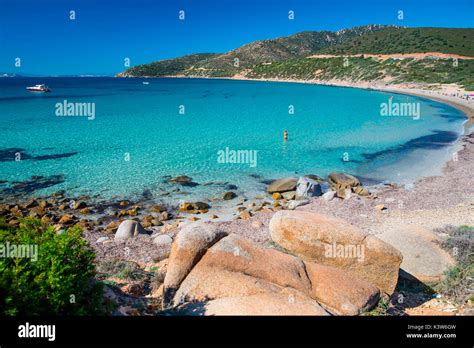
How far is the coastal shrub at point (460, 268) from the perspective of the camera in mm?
9219

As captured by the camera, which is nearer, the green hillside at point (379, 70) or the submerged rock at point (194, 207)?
the submerged rock at point (194, 207)

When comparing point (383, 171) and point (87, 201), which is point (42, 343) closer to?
point (87, 201)

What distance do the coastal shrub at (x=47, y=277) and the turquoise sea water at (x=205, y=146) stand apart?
14876 millimetres

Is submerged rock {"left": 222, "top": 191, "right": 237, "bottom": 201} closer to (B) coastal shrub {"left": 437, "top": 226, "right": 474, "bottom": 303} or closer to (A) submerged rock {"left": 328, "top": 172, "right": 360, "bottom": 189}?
(A) submerged rock {"left": 328, "top": 172, "right": 360, "bottom": 189}

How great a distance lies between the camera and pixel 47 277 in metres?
5.74

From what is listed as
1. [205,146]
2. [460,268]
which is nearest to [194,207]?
[460,268]

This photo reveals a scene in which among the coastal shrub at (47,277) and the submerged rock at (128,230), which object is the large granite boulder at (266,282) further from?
the submerged rock at (128,230)

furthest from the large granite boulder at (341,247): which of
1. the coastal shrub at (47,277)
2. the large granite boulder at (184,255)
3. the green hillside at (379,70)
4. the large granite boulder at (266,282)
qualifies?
the green hillside at (379,70)

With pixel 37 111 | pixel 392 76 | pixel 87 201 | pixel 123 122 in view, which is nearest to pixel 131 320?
pixel 87 201

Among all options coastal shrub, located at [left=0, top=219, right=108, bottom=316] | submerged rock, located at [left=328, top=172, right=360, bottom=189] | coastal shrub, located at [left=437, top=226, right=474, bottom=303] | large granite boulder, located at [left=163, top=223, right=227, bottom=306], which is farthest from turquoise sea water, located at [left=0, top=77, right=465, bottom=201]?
coastal shrub, located at [left=0, top=219, right=108, bottom=316]

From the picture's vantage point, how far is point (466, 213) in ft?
52.1

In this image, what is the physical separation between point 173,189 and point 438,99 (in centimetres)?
6951

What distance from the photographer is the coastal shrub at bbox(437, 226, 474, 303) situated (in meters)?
9.22

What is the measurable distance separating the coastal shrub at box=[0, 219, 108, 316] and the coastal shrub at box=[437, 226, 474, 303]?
8.77 metres
